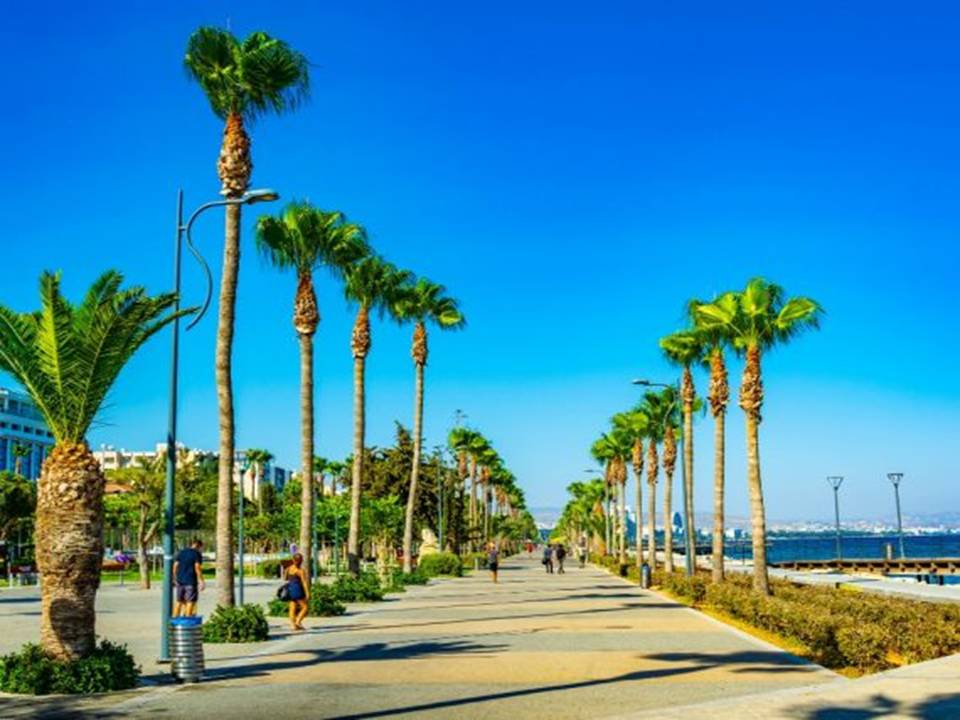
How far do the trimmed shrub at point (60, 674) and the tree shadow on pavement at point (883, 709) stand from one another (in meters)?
8.22

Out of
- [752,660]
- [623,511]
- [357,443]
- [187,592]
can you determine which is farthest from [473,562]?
[752,660]

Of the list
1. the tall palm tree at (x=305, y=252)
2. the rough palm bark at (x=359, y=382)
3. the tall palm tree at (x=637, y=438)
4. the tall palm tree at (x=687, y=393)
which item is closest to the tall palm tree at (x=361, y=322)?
the rough palm bark at (x=359, y=382)

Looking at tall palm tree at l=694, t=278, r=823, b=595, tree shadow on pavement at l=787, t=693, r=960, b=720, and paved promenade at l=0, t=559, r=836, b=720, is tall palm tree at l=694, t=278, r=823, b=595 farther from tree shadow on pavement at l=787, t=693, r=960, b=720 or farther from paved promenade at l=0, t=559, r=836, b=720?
tree shadow on pavement at l=787, t=693, r=960, b=720

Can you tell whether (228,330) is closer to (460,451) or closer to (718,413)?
(718,413)

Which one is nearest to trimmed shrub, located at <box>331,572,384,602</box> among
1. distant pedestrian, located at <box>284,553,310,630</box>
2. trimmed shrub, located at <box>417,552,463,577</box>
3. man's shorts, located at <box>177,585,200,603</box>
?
distant pedestrian, located at <box>284,553,310,630</box>

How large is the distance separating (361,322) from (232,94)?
1520cm

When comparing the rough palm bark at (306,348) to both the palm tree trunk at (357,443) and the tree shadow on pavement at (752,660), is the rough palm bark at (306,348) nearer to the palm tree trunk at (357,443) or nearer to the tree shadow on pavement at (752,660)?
the palm tree trunk at (357,443)

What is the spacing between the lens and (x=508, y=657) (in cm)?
1831

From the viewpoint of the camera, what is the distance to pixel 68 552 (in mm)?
14117

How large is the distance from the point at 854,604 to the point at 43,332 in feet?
51.8

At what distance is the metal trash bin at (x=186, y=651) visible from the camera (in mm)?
14938

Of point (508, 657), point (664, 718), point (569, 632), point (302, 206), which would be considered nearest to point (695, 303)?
point (302, 206)

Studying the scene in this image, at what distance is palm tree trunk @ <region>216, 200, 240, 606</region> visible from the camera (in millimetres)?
21031

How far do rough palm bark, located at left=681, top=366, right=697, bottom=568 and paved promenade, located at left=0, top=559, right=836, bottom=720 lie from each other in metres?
12.4
